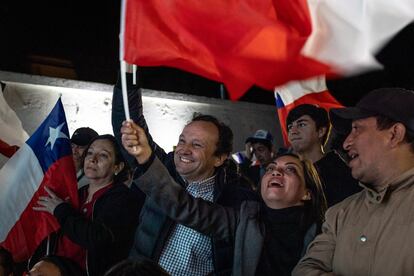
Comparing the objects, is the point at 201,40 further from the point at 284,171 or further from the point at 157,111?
the point at 157,111

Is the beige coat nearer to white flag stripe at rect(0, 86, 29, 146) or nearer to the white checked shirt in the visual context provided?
the white checked shirt

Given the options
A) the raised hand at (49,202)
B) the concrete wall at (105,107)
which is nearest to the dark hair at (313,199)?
the raised hand at (49,202)

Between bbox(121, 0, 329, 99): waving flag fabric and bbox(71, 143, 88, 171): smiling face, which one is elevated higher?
bbox(121, 0, 329, 99): waving flag fabric

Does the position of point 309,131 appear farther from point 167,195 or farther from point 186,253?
point 167,195

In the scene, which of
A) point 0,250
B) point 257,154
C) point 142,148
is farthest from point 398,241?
point 257,154

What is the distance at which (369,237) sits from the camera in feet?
6.52

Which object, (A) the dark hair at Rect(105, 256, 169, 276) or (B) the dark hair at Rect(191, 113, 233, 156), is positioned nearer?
(A) the dark hair at Rect(105, 256, 169, 276)

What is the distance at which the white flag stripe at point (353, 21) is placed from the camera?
239 cm

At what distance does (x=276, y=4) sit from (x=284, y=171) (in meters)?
0.80

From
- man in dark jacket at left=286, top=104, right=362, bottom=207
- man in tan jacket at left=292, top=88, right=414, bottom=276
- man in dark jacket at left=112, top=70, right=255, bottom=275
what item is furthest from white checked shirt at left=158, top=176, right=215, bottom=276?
man in dark jacket at left=286, top=104, right=362, bottom=207

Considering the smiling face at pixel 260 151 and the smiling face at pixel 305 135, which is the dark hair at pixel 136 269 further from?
the smiling face at pixel 260 151

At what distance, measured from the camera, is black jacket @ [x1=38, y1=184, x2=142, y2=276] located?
112 inches

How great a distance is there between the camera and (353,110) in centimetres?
228

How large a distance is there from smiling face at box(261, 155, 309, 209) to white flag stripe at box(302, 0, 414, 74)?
613 millimetres
